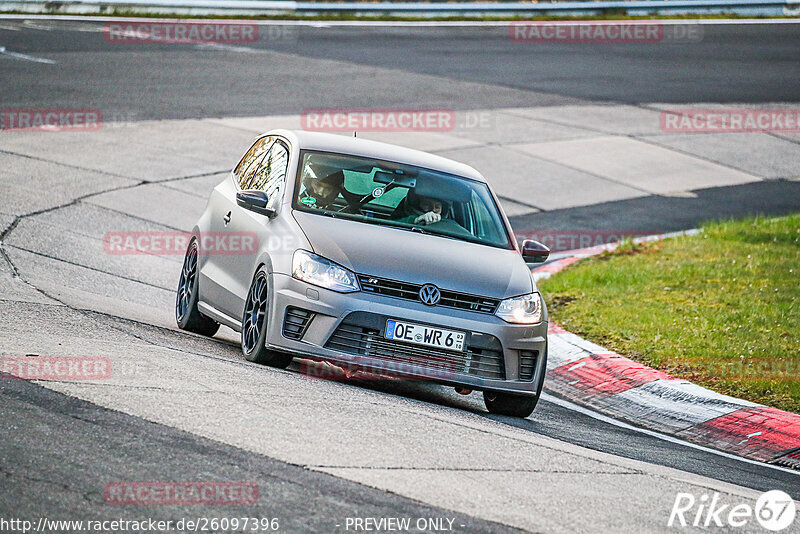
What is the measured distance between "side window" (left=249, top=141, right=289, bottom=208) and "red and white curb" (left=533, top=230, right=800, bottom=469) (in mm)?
2854

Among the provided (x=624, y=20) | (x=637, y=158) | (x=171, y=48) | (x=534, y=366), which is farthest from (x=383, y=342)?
(x=624, y=20)

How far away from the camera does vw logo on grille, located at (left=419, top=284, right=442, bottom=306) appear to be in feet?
26.2

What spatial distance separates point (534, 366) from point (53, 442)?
3695 mm

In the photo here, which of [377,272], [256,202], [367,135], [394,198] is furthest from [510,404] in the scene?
[367,135]

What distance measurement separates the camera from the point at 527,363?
8.36 meters

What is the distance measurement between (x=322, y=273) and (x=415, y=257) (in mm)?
642

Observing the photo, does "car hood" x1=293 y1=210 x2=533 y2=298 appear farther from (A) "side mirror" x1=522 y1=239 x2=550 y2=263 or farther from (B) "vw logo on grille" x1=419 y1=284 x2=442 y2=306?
(A) "side mirror" x1=522 y1=239 x2=550 y2=263

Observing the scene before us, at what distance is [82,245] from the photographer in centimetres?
1287

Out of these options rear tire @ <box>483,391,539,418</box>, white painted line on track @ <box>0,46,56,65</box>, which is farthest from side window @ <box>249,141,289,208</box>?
white painted line on track @ <box>0,46,56,65</box>

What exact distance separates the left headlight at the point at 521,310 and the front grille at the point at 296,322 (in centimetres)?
126

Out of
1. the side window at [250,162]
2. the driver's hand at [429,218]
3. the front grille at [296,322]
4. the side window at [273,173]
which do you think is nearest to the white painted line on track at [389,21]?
the side window at [250,162]

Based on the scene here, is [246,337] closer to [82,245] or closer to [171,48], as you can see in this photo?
[82,245]

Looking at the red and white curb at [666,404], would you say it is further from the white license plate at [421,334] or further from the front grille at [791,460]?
the white license plate at [421,334]

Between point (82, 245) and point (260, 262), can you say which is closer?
point (260, 262)
